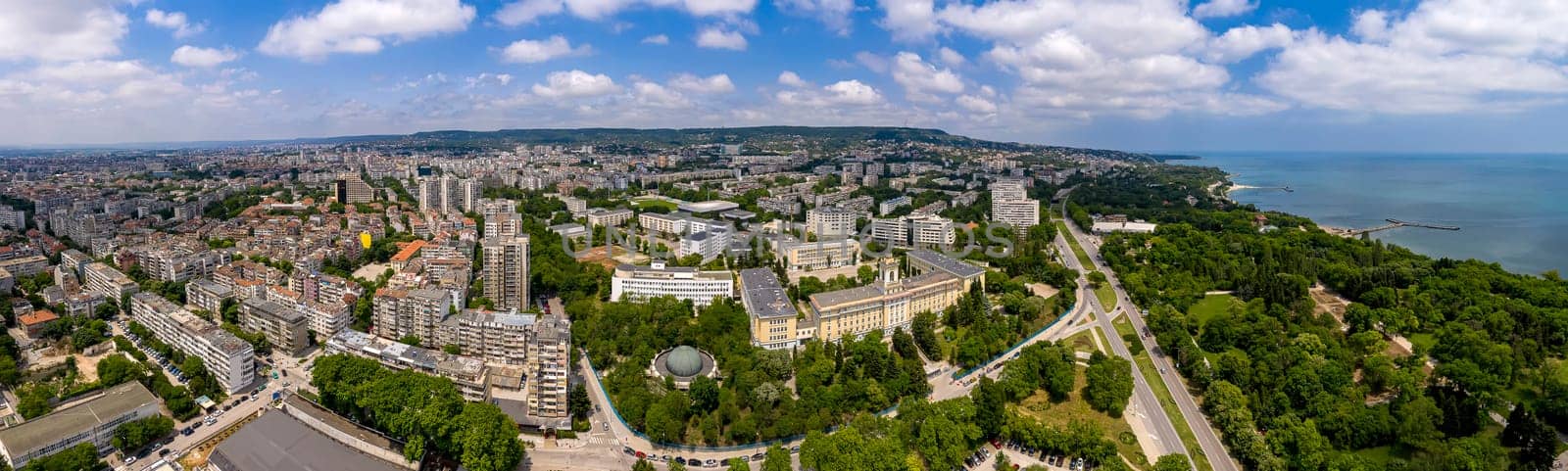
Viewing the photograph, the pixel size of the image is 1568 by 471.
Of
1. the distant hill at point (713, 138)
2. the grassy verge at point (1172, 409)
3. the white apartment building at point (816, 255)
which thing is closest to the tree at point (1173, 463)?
the grassy verge at point (1172, 409)

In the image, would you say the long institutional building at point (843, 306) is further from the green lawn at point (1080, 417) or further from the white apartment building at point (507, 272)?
the white apartment building at point (507, 272)

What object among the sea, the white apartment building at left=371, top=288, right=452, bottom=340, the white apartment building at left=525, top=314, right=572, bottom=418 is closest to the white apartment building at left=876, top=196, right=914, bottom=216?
the sea

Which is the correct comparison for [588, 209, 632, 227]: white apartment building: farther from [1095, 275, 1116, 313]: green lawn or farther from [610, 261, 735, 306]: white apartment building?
[1095, 275, 1116, 313]: green lawn

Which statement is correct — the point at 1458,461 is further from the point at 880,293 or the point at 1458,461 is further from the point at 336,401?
the point at 336,401

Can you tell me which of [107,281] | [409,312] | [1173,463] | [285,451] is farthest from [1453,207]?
[107,281]

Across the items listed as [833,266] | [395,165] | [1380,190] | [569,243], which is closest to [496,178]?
[395,165]

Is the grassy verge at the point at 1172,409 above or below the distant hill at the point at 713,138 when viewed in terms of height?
below
